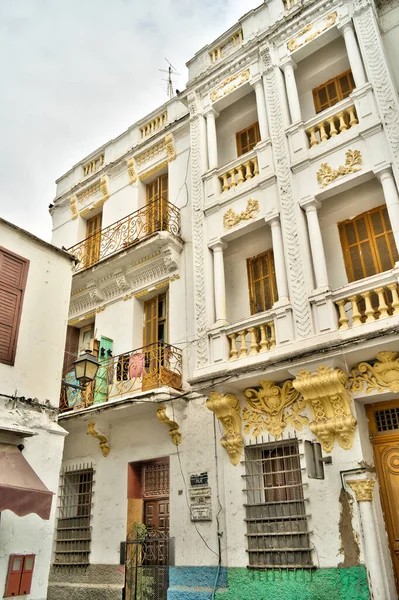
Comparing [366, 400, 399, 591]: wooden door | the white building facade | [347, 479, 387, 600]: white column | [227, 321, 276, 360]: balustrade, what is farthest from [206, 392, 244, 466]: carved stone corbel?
the white building facade

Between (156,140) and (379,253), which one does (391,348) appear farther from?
(156,140)

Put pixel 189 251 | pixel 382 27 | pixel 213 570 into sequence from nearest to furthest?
pixel 213 570, pixel 382 27, pixel 189 251

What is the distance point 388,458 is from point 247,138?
8.11m

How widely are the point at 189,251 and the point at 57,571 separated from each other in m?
7.97

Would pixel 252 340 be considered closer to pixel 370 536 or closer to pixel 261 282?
pixel 261 282

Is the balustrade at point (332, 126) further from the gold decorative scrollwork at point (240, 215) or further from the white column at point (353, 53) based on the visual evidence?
the gold decorative scrollwork at point (240, 215)

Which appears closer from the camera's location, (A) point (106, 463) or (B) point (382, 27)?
(B) point (382, 27)

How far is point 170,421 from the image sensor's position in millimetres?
10164

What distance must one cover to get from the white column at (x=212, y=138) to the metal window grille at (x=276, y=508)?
6.61 m

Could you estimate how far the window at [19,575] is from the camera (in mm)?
6773

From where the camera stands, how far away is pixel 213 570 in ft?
29.2

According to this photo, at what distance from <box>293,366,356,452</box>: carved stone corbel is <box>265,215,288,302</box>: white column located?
1654mm

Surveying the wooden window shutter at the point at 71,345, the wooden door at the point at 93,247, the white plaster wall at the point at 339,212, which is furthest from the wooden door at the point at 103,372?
the white plaster wall at the point at 339,212

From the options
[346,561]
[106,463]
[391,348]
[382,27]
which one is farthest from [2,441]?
[382,27]
